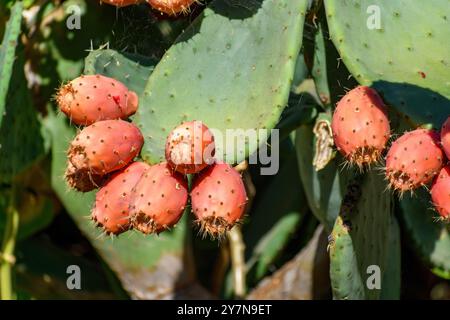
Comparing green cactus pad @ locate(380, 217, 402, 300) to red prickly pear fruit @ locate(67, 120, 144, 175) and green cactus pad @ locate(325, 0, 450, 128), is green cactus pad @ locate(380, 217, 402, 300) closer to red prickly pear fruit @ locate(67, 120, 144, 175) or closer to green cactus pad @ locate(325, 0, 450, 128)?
green cactus pad @ locate(325, 0, 450, 128)

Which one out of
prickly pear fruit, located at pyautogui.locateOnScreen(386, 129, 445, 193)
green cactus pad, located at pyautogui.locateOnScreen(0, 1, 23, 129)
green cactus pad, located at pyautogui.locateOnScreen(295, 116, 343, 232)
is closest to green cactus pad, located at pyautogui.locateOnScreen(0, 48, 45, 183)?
green cactus pad, located at pyautogui.locateOnScreen(0, 1, 23, 129)

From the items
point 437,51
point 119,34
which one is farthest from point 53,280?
point 437,51

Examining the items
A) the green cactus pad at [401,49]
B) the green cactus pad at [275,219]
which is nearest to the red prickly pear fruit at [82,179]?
the green cactus pad at [401,49]

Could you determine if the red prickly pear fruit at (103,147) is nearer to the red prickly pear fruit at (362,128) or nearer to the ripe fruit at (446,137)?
the red prickly pear fruit at (362,128)

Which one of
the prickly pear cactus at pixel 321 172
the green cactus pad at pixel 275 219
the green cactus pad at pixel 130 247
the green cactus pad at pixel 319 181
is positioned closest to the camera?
the prickly pear cactus at pixel 321 172

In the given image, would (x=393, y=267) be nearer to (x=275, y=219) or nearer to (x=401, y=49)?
(x=275, y=219)

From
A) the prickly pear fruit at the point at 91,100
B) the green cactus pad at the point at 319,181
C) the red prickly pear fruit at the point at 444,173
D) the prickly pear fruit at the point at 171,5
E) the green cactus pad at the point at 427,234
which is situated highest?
the prickly pear fruit at the point at 171,5

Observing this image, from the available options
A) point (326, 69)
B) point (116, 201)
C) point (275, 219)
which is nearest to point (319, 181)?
point (326, 69)
